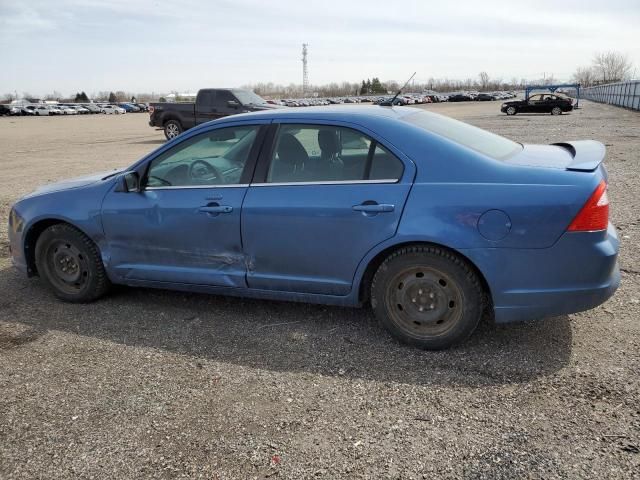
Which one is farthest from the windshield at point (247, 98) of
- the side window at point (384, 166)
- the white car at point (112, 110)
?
the white car at point (112, 110)

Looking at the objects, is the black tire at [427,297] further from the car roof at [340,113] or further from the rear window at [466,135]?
the car roof at [340,113]

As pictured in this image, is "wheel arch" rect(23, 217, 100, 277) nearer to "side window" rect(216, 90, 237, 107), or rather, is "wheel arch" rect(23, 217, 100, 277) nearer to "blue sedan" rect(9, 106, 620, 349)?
"blue sedan" rect(9, 106, 620, 349)

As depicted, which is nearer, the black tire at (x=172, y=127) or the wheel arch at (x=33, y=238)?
the wheel arch at (x=33, y=238)

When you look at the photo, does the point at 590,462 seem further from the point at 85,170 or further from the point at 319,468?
the point at 85,170

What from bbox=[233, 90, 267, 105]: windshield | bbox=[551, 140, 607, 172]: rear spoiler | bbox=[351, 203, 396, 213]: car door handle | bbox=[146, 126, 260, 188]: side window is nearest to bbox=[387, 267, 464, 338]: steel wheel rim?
bbox=[351, 203, 396, 213]: car door handle

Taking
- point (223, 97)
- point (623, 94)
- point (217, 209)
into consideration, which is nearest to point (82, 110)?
point (223, 97)

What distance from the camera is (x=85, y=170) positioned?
1291cm

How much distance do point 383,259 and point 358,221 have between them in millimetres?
326

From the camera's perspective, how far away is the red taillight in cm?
316

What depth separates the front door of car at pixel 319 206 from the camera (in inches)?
139

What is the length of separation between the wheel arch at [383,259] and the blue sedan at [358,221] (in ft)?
0.04

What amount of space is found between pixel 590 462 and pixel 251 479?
156 cm

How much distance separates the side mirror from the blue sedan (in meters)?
0.01

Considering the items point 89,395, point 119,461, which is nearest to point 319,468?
point 119,461
